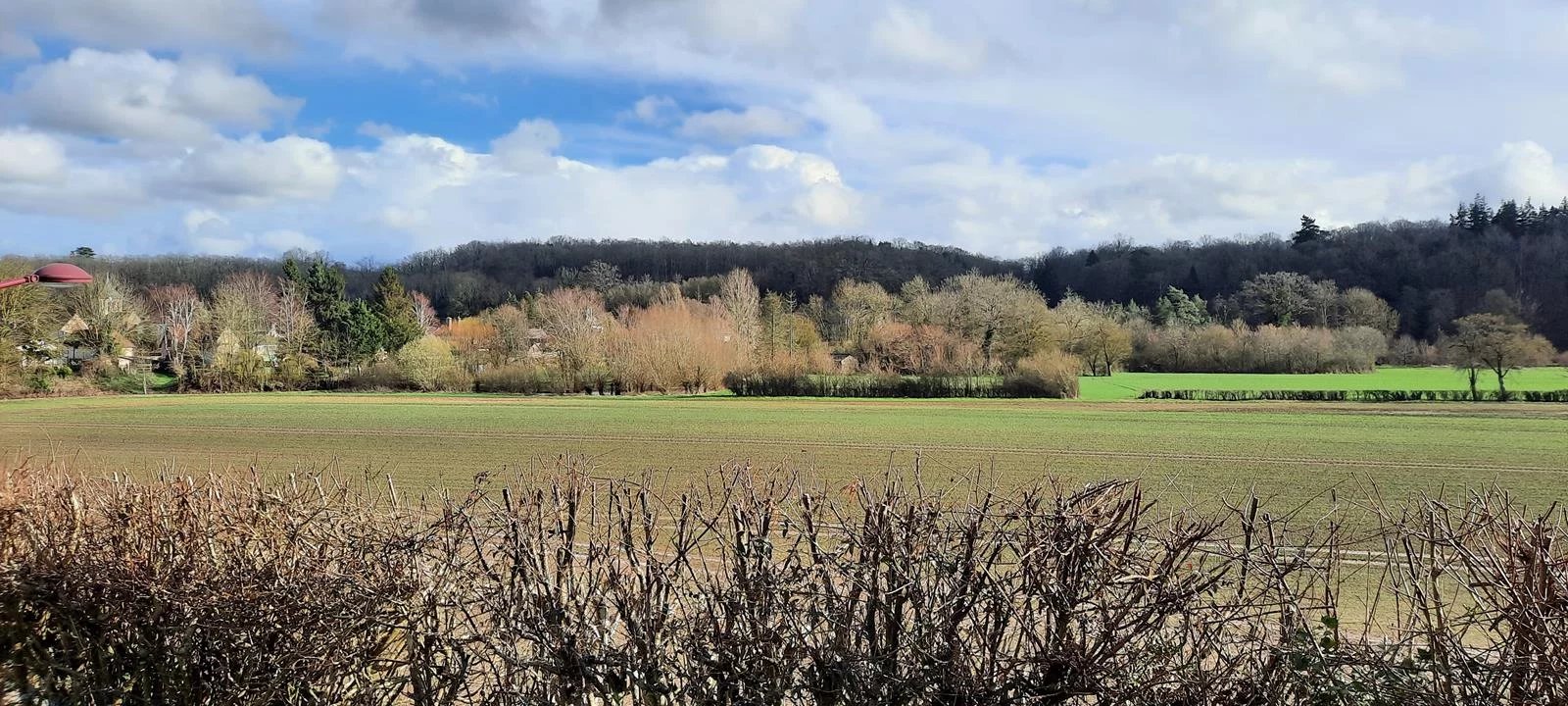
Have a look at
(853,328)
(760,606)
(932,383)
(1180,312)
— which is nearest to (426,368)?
(932,383)

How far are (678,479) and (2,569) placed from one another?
13.9m

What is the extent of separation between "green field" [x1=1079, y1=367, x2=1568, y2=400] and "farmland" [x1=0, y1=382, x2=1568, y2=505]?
12.5 meters

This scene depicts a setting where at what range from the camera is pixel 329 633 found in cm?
454

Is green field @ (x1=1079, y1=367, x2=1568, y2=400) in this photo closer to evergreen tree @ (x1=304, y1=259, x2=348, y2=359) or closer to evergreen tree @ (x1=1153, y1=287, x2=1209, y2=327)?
evergreen tree @ (x1=1153, y1=287, x2=1209, y2=327)

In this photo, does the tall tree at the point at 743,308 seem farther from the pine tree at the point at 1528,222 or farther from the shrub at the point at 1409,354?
the pine tree at the point at 1528,222

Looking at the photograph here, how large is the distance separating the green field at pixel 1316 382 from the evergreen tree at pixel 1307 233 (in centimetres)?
6672

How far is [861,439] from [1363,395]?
34731mm

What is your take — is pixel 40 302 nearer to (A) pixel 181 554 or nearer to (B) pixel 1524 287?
(A) pixel 181 554

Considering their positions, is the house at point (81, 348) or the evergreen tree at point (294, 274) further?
the evergreen tree at point (294, 274)

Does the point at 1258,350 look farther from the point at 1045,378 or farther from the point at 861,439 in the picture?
the point at 861,439

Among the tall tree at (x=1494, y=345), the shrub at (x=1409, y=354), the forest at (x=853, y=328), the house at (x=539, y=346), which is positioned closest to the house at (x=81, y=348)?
the forest at (x=853, y=328)

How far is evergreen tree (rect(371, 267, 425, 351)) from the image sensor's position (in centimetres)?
7181

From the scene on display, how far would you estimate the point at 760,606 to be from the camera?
156 inches

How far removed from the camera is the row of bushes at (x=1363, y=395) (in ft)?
152
